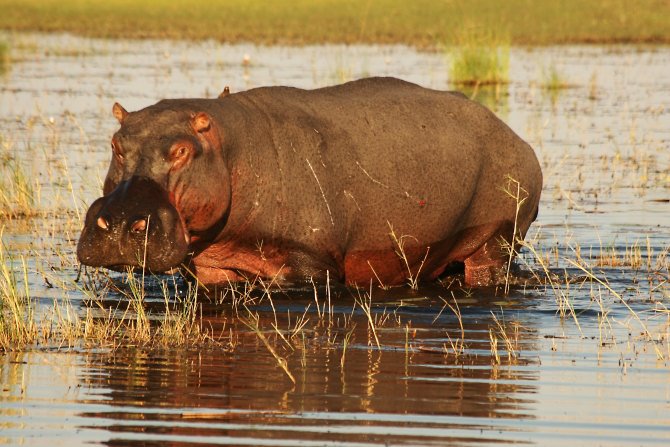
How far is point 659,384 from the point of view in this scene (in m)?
6.04

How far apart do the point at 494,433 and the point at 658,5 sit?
29619mm

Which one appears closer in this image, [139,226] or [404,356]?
[404,356]

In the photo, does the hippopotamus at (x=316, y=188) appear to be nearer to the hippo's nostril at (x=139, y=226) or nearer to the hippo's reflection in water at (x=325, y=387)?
the hippo's nostril at (x=139, y=226)

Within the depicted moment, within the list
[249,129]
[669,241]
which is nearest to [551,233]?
[669,241]

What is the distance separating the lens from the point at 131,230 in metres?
7.08

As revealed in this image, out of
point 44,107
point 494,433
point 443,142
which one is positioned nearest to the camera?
point 494,433

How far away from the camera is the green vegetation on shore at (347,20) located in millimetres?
29250

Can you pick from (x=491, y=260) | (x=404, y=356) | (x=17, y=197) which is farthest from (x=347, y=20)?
(x=404, y=356)

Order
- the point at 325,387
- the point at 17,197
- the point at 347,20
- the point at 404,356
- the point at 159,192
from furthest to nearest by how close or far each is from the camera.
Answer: the point at 347,20 < the point at 17,197 < the point at 159,192 < the point at 404,356 < the point at 325,387

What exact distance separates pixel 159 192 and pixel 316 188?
116 cm

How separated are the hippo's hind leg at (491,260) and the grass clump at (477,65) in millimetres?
11408

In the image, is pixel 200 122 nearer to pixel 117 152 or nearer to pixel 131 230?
pixel 117 152

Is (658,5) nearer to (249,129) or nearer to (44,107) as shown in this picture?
(44,107)

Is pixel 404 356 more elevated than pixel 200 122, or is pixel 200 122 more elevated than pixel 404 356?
pixel 200 122
